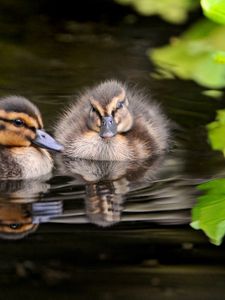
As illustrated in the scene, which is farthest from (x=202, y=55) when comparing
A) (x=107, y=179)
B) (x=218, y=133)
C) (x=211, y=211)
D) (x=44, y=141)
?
(x=44, y=141)

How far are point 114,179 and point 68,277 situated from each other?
4.90ft

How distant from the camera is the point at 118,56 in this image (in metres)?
8.17

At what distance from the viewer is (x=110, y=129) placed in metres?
Result: 6.31

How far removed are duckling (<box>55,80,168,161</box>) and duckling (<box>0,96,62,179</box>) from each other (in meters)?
0.29

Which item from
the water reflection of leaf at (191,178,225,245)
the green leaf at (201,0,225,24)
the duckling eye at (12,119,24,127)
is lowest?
the water reflection of leaf at (191,178,225,245)

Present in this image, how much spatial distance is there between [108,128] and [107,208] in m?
0.95

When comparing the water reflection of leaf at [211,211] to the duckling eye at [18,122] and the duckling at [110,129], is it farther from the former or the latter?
the duckling eye at [18,122]

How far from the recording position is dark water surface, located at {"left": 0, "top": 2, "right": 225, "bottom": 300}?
4590mm

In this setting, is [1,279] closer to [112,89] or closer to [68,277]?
[68,277]

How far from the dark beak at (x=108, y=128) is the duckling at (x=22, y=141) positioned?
259 mm

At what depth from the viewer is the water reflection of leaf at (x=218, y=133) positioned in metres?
5.85

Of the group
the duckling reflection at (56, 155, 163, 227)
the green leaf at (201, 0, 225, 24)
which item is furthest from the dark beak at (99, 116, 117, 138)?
the green leaf at (201, 0, 225, 24)

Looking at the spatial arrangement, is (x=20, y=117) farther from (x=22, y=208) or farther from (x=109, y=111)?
(x=22, y=208)

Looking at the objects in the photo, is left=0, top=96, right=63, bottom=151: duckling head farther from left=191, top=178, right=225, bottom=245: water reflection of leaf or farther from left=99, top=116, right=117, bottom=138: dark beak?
left=191, top=178, right=225, bottom=245: water reflection of leaf
